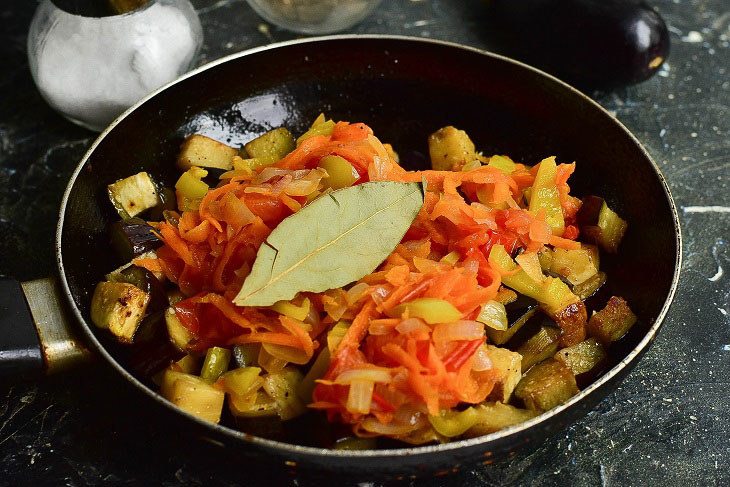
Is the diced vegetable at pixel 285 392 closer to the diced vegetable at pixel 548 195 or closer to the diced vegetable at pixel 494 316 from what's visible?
the diced vegetable at pixel 494 316

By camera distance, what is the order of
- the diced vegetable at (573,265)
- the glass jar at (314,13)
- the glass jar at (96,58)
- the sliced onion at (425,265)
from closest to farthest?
the sliced onion at (425,265) → the diced vegetable at (573,265) → the glass jar at (96,58) → the glass jar at (314,13)

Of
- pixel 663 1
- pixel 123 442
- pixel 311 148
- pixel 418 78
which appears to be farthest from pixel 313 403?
pixel 663 1

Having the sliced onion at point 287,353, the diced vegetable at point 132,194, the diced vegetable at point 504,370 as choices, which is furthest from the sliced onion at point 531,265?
the diced vegetable at point 132,194

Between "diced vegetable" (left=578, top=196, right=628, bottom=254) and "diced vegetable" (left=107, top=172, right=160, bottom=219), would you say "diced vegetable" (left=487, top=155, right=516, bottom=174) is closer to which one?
"diced vegetable" (left=578, top=196, right=628, bottom=254)

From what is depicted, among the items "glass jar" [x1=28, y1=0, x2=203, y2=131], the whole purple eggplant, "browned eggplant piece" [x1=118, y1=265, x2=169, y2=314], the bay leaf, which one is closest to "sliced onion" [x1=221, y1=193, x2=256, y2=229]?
the bay leaf

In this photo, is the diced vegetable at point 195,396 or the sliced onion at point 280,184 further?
the sliced onion at point 280,184

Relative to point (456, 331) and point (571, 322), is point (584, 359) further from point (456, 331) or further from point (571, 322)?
point (456, 331)

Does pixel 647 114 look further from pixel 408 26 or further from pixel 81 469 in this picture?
pixel 81 469
